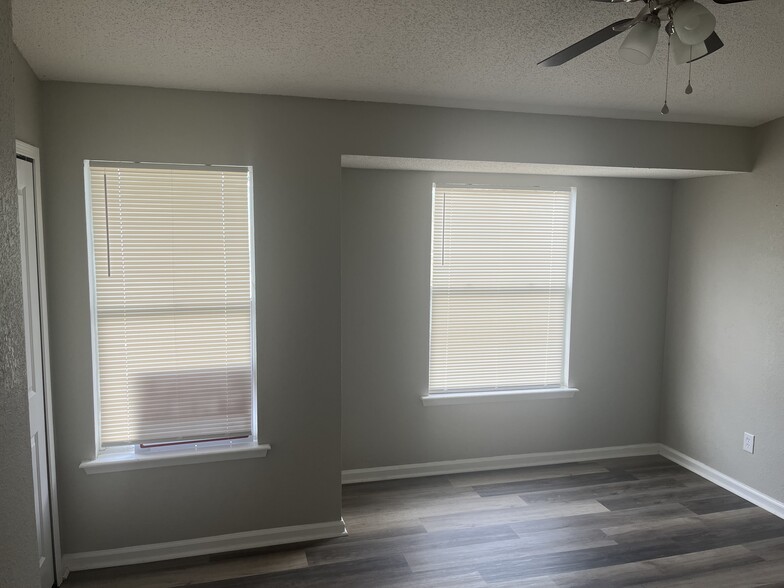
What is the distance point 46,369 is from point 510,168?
2916 millimetres

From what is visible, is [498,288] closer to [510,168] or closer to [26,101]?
[510,168]

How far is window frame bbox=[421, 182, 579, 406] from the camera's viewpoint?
405 centimetres

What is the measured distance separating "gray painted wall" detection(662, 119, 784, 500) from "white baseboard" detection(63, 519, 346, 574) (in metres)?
2.79

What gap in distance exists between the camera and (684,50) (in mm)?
1889

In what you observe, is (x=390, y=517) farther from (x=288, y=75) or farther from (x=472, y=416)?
(x=288, y=75)

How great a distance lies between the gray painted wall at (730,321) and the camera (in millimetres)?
3680

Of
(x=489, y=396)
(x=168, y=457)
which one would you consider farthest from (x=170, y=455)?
(x=489, y=396)

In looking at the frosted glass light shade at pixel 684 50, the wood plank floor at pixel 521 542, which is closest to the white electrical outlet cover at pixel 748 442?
the wood plank floor at pixel 521 542

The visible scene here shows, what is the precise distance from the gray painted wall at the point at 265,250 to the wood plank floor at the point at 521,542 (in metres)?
0.27

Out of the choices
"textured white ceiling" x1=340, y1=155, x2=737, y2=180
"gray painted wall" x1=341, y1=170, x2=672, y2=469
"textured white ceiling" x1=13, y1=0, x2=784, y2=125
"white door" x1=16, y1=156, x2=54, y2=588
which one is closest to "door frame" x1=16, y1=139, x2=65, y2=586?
"white door" x1=16, y1=156, x2=54, y2=588

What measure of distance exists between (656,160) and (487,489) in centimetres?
248

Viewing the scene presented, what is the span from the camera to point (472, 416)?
13.8 ft

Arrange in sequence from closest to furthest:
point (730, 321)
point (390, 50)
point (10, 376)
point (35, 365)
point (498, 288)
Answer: point (10, 376) → point (390, 50) → point (35, 365) → point (730, 321) → point (498, 288)

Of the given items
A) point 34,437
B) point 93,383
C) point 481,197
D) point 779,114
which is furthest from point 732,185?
point 34,437
